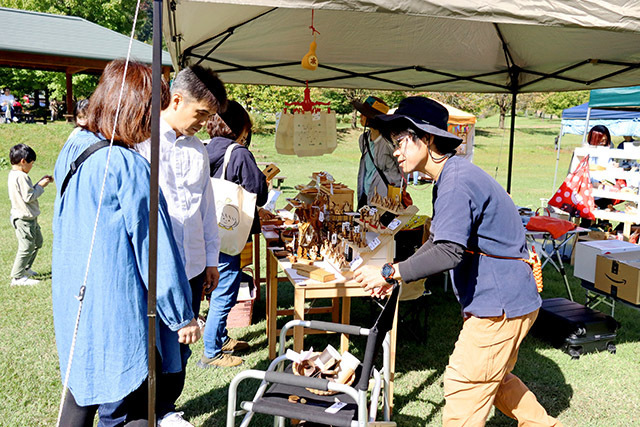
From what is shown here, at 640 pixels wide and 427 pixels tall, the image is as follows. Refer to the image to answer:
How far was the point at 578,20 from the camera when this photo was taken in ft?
7.02

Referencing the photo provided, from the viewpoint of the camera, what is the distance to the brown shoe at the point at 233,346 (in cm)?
367

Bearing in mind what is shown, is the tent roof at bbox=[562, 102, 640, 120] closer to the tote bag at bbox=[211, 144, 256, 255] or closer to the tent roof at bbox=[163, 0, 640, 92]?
the tent roof at bbox=[163, 0, 640, 92]

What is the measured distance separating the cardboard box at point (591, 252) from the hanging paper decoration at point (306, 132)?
2542 mm

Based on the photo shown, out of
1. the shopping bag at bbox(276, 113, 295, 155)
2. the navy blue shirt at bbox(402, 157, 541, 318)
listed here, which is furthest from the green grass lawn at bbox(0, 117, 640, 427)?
the shopping bag at bbox(276, 113, 295, 155)

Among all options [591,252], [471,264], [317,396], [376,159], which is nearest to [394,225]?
[471,264]

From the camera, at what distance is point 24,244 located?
5.06m

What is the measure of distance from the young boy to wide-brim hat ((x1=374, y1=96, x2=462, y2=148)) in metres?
4.07

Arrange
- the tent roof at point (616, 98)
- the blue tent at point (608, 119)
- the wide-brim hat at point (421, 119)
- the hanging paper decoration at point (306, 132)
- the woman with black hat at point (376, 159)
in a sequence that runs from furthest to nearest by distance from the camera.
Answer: the blue tent at point (608, 119) < the tent roof at point (616, 98) < the hanging paper decoration at point (306, 132) < the woman with black hat at point (376, 159) < the wide-brim hat at point (421, 119)

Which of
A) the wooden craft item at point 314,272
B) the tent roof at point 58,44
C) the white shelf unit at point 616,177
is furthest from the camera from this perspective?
the tent roof at point 58,44

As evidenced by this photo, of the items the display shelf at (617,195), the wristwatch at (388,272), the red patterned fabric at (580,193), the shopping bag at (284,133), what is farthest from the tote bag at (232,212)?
the display shelf at (617,195)

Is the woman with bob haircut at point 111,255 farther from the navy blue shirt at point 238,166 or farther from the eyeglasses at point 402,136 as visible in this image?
the navy blue shirt at point 238,166

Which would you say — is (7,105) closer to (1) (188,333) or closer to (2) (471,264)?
(1) (188,333)

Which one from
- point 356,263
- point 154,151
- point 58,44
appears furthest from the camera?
point 58,44

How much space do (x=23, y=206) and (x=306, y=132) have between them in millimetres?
2895
